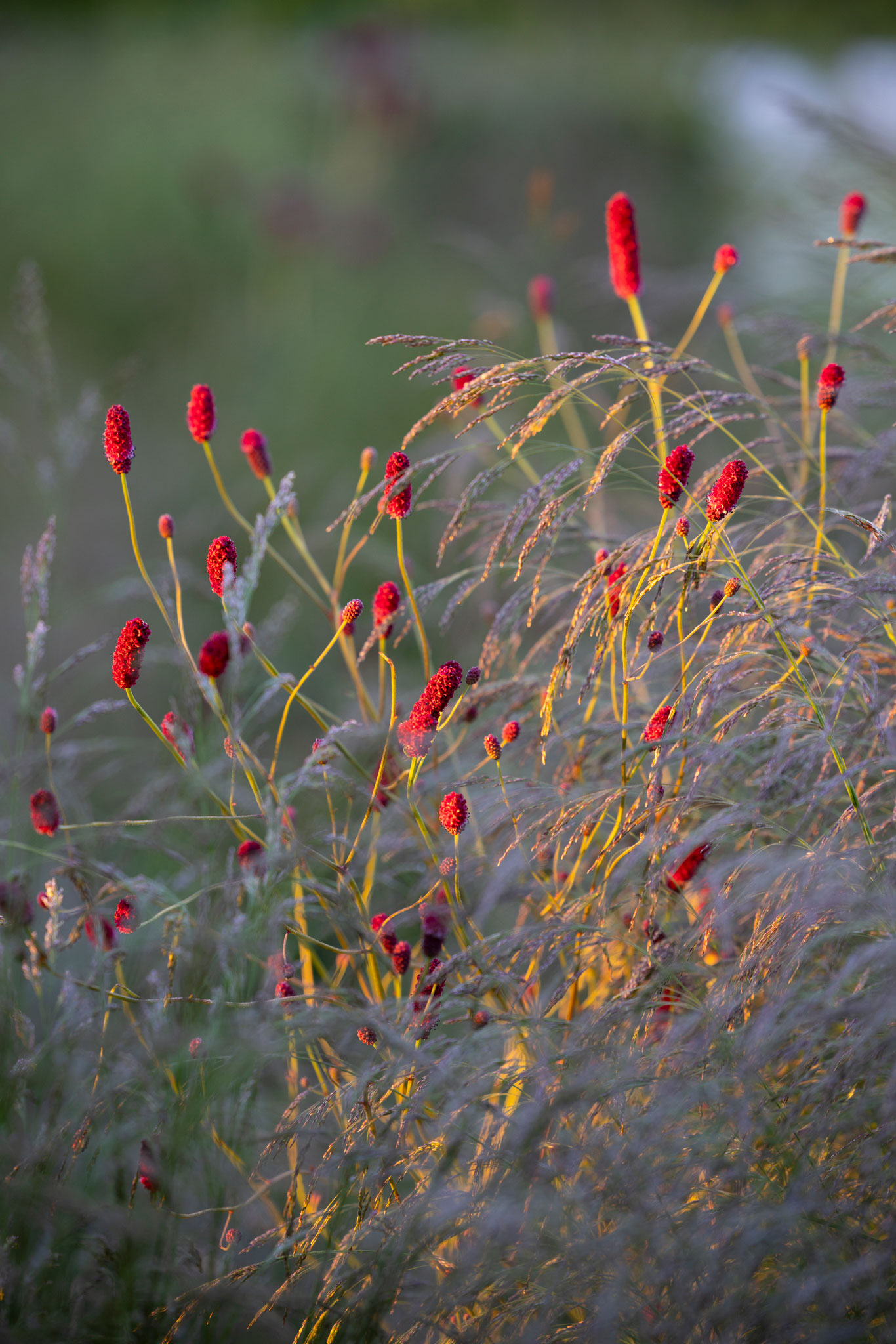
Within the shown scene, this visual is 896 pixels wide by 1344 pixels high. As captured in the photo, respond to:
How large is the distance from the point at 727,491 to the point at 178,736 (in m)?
0.54

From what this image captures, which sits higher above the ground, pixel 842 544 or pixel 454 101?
pixel 454 101

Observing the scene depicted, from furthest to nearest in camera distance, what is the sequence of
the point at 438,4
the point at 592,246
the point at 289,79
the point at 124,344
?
1. the point at 438,4
2. the point at 289,79
3. the point at 592,246
4. the point at 124,344

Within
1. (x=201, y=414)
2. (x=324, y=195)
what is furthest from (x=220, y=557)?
(x=324, y=195)

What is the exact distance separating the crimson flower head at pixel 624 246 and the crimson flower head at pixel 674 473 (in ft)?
1.04

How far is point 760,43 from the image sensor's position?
5781 millimetres

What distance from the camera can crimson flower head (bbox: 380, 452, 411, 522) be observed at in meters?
0.85

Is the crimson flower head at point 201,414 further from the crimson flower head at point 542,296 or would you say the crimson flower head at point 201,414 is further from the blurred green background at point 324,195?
the blurred green background at point 324,195

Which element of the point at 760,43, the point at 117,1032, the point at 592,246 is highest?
the point at 760,43

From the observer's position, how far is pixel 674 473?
87 centimetres

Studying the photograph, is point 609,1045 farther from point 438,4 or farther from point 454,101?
point 438,4

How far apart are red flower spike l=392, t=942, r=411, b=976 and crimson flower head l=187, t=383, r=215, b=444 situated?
576mm

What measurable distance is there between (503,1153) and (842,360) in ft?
4.25

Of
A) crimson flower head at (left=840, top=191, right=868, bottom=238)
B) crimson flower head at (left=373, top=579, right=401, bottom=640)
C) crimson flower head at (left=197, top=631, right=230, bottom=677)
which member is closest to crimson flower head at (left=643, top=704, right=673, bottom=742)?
crimson flower head at (left=373, top=579, right=401, bottom=640)

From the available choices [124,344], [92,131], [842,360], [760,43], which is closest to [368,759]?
[842,360]
